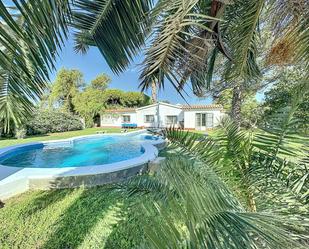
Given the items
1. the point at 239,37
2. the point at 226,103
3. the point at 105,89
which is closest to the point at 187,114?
the point at 226,103

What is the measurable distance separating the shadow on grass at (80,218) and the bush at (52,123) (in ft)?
63.8

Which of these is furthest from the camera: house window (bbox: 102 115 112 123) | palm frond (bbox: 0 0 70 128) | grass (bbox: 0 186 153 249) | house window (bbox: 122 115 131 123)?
house window (bbox: 102 115 112 123)

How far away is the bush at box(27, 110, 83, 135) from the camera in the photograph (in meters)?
24.2

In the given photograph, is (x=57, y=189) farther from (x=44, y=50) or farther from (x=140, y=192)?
(x=44, y=50)

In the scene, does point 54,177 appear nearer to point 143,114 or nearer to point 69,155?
point 69,155

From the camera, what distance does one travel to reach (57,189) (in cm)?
695

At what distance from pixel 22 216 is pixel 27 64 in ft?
15.8

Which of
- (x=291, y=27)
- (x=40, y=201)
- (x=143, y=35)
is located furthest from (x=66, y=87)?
(x=291, y=27)

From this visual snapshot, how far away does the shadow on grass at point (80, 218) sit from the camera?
13.8 feet

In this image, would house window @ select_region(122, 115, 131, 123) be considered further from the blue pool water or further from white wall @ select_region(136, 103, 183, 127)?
the blue pool water

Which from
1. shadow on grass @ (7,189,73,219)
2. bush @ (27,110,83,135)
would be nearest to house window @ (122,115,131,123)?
bush @ (27,110,83,135)

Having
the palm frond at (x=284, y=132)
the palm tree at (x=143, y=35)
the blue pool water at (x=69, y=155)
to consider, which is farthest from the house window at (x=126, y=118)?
the palm frond at (x=284, y=132)

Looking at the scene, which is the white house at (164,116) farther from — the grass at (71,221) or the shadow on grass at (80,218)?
the grass at (71,221)

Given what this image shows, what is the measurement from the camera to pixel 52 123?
27.0m
